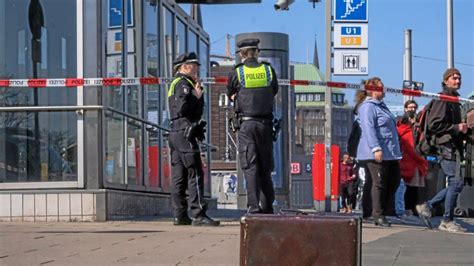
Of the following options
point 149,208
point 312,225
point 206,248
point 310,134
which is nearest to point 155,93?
point 149,208

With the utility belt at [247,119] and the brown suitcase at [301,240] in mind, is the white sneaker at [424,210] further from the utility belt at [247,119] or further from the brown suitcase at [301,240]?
the brown suitcase at [301,240]

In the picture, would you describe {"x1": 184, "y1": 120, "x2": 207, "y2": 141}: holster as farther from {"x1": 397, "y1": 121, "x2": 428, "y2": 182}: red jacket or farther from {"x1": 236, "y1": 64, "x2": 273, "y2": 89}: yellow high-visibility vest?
{"x1": 397, "y1": 121, "x2": 428, "y2": 182}: red jacket

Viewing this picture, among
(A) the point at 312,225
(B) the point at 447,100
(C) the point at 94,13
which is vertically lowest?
(A) the point at 312,225

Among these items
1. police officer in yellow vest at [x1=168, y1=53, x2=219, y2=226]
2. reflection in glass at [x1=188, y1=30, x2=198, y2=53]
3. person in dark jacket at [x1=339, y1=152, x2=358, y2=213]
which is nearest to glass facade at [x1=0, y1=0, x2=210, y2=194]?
police officer in yellow vest at [x1=168, y1=53, x2=219, y2=226]

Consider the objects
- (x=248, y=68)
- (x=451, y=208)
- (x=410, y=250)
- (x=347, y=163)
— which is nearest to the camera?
(x=410, y=250)

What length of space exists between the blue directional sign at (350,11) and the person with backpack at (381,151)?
6.85m

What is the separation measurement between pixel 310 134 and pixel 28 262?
3240 inches

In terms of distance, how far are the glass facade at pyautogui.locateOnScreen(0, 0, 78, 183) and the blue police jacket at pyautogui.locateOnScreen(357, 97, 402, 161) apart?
10.3 ft

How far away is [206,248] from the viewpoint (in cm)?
675

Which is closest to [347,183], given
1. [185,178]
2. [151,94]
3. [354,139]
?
[151,94]

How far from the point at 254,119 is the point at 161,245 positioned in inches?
73.5

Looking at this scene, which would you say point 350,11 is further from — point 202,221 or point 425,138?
point 202,221

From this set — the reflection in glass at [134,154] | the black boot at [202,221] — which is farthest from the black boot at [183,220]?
the reflection in glass at [134,154]

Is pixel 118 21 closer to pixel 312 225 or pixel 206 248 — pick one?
pixel 206 248
